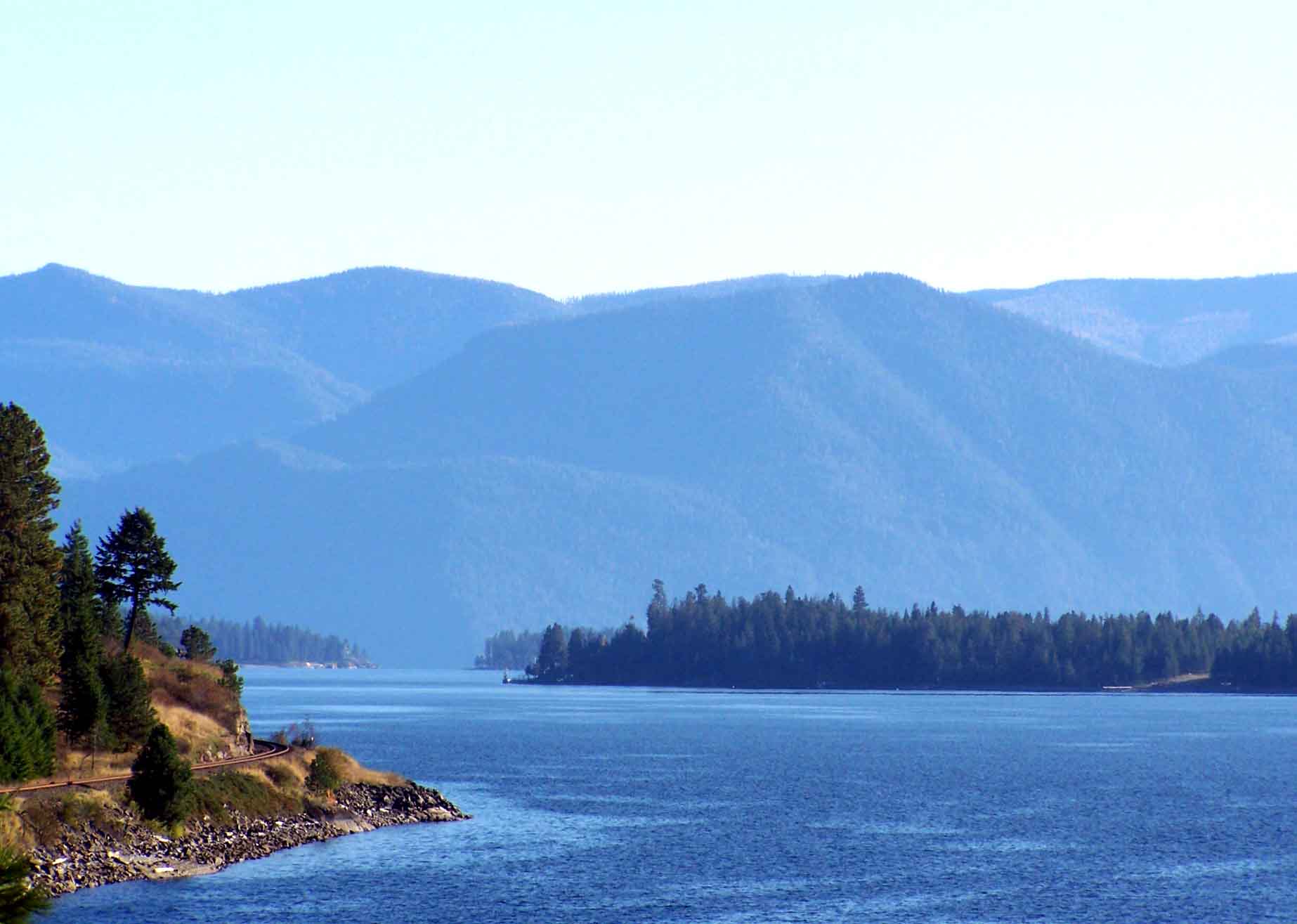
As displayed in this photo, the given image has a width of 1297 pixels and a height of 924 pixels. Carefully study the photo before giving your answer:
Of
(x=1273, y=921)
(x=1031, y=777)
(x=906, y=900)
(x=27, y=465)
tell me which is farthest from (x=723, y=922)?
(x=1031, y=777)

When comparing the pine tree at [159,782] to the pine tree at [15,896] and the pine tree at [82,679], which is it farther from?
the pine tree at [15,896]

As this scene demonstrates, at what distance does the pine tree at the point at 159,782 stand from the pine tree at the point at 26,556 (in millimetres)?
8805

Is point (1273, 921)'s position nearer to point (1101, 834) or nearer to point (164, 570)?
point (1101, 834)

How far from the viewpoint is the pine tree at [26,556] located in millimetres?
100625

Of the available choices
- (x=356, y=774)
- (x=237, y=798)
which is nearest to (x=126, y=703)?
(x=237, y=798)

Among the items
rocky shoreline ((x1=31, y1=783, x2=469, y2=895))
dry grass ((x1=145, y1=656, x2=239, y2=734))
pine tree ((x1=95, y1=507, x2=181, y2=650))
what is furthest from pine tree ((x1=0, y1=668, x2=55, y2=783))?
pine tree ((x1=95, y1=507, x2=181, y2=650))

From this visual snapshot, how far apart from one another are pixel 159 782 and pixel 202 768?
36.7 feet

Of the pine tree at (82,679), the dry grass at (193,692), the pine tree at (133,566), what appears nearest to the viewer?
the pine tree at (82,679)

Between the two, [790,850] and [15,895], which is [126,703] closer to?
[790,850]

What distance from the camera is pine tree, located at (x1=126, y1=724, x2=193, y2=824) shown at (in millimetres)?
95812

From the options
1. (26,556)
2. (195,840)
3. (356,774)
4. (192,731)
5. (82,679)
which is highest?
(26,556)

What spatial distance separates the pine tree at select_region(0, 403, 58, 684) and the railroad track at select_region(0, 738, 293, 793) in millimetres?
6746

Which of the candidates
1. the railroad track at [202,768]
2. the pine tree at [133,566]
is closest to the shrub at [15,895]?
the railroad track at [202,768]

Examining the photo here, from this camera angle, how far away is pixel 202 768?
351 feet
